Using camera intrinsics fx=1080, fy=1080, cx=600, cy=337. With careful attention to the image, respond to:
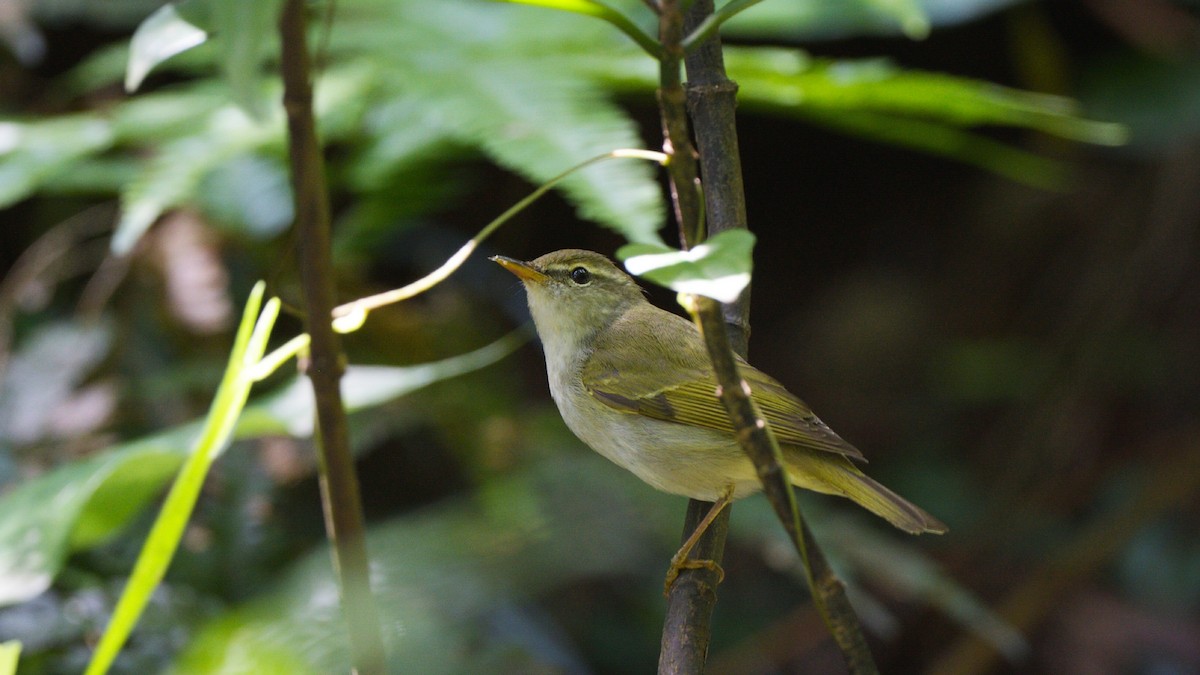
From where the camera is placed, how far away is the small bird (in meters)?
1.71

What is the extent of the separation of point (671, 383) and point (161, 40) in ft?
3.61

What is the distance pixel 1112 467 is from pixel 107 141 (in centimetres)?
326

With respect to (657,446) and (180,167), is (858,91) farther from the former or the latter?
(180,167)

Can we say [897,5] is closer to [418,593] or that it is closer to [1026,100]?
[1026,100]

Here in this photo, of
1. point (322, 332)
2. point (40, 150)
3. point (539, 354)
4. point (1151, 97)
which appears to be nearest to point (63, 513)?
point (322, 332)

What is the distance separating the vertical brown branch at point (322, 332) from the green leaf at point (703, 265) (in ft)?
1.91

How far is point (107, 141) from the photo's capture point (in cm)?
254

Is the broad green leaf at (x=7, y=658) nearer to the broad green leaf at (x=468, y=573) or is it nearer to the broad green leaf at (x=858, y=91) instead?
the broad green leaf at (x=468, y=573)

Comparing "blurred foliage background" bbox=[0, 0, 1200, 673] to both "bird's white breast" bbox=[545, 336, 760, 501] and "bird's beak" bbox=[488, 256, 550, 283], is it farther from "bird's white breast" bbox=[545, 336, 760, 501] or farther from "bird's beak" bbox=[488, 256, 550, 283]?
"bird's white breast" bbox=[545, 336, 760, 501]

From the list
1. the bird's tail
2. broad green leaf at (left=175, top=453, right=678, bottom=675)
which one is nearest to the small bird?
the bird's tail

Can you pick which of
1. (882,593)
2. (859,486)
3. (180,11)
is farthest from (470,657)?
(882,593)

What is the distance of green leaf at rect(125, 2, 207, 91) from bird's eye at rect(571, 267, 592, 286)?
1.00m

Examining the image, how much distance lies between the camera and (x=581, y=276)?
2.05 metres

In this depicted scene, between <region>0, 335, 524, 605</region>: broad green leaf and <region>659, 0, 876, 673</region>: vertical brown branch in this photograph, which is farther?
<region>0, 335, 524, 605</region>: broad green leaf
